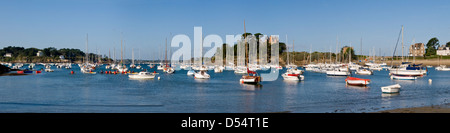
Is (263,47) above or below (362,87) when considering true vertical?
above

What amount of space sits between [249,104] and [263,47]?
518ft
